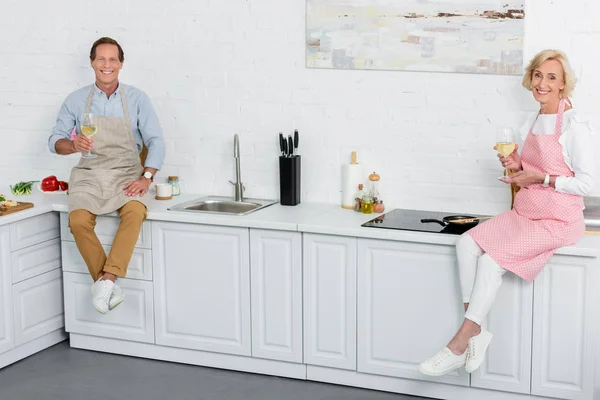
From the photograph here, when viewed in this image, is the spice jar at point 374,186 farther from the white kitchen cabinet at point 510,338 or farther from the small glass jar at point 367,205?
the white kitchen cabinet at point 510,338

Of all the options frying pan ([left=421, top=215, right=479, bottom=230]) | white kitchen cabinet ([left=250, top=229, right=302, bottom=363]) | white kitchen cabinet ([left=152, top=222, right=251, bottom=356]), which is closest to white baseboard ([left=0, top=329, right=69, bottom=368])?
white kitchen cabinet ([left=152, top=222, right=251, bottom=356])

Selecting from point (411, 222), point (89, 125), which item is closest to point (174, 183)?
point (89, 125)

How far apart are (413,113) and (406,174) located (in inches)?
12.1

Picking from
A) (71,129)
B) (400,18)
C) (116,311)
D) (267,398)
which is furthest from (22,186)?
(400,18)

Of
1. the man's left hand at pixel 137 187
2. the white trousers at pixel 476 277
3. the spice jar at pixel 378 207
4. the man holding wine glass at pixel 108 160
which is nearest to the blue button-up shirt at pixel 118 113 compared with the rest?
the man holding wine glass at pixel 108 160

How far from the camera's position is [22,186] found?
5.25 metres

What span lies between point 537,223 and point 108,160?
2186 mm

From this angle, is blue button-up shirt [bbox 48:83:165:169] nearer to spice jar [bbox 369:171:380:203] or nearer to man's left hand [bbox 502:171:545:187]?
spice jar [bbox 369:171:380:203]

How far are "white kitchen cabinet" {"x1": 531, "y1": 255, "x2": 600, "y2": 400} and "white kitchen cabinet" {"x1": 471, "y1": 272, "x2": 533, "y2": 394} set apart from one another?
0.04 metres

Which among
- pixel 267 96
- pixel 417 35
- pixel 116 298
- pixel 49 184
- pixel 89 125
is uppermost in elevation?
pixel 417 35

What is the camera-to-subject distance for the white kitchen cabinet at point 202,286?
15.1 ft

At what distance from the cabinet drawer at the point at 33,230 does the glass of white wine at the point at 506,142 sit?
237 centimetres

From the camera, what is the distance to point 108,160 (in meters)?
4.92

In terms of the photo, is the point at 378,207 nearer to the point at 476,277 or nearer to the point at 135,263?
the point at 476,277
